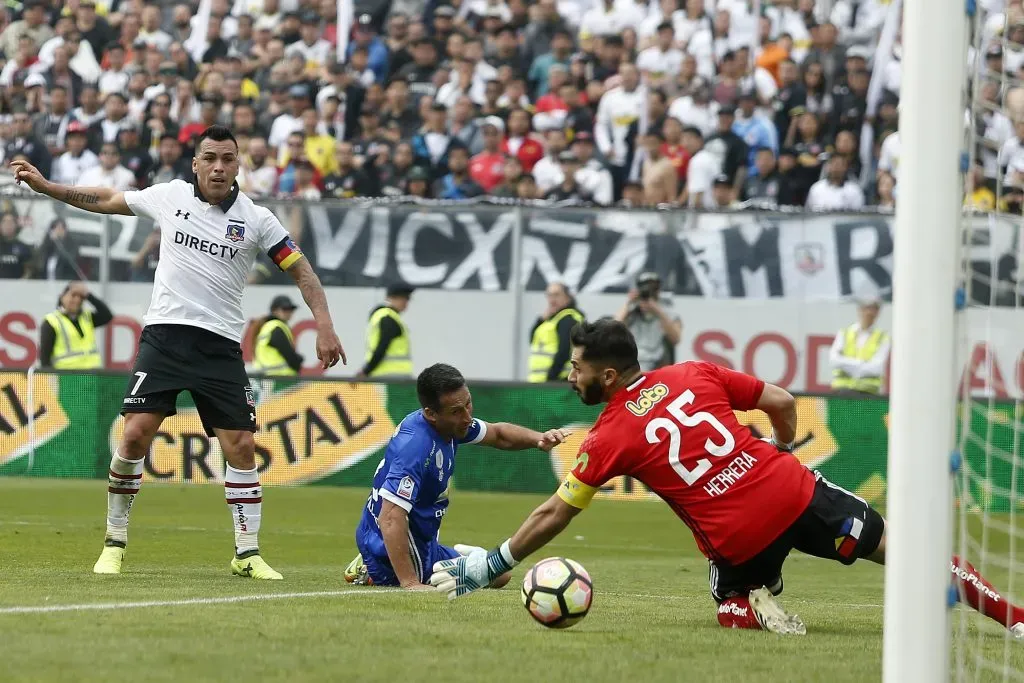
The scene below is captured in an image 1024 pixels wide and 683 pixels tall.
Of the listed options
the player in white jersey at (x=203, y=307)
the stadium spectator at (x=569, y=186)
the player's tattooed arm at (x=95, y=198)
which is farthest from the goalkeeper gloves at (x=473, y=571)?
the stadium spectator at (x=569, y=186)

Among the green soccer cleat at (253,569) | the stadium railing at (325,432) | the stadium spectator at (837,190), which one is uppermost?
the stadium spectator at (837,190)

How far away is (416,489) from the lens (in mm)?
8602

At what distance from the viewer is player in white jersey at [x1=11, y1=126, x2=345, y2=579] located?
8938mm

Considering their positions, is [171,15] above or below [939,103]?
above

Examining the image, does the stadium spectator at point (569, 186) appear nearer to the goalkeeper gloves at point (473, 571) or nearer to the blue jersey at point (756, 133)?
the blue jersey at point (756, 133)

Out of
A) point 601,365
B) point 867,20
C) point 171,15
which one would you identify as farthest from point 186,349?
point 171,15

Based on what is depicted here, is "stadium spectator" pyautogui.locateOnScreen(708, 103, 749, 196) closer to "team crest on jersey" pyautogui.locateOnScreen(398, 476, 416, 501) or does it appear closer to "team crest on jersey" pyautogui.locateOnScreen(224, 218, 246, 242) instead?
"team crest on jersey" pyautogui.locateOnScreen(224, 218, 246, 242)

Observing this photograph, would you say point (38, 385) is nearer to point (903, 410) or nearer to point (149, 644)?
point (149, 644)

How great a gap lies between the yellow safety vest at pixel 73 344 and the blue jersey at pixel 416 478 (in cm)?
885

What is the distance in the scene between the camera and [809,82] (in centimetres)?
1998

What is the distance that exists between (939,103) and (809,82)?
15137mm

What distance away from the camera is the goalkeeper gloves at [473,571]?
6895mm

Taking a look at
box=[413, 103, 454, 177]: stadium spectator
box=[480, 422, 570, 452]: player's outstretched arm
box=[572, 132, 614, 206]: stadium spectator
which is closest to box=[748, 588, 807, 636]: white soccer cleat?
box=[480, 422, 570, 452]: player's outstretched arm

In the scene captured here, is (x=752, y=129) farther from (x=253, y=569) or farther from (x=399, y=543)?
(x=399, y=543)
